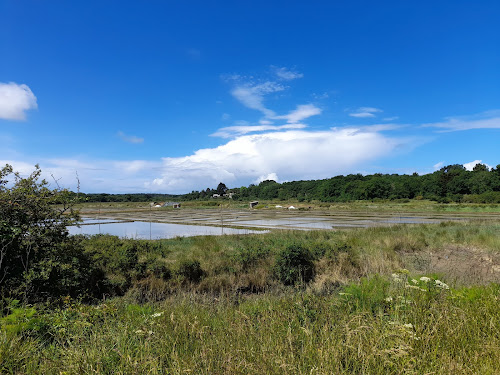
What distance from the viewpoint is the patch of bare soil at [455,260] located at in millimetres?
12422

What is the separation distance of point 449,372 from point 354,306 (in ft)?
7.57

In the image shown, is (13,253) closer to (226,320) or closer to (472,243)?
(226,320)

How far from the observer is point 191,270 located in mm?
11477

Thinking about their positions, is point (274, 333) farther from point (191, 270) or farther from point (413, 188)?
point (413, 188)

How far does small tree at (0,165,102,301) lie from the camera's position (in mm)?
7234

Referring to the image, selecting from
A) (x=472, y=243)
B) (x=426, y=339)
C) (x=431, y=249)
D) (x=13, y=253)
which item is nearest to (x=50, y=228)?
(x=13, y=253)

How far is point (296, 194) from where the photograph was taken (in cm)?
10881

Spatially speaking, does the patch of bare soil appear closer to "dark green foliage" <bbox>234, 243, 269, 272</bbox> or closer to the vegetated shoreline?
the vegetated shoreline

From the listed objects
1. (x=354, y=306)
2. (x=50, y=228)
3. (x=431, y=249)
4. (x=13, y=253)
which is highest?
(x=50, y=228)

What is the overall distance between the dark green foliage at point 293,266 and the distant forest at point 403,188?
154ft

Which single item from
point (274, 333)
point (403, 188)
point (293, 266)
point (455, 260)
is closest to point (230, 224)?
point (293, 266)

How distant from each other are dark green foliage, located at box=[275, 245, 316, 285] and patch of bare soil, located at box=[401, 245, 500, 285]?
421 cm

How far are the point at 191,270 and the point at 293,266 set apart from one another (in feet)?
12.7

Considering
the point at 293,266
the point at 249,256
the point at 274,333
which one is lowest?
the point at 293,266
